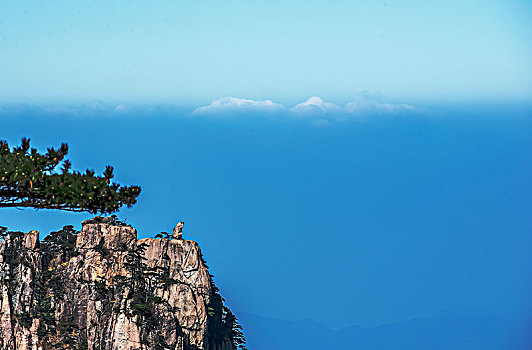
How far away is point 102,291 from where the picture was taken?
Result: 4666cm

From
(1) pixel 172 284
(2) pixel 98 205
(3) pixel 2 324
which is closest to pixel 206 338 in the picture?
(1) pixel 172 284

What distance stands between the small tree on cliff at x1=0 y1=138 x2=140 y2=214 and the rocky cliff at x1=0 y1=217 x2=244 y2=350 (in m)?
29.3

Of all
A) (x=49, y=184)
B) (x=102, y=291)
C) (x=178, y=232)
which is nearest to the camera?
(x=49, y=184)

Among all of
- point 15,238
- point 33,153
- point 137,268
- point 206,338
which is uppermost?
point 15,238

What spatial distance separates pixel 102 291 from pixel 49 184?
30.1 m

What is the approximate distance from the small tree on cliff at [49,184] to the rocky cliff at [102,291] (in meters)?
29.3

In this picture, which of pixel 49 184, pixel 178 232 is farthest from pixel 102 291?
pixel 49 184

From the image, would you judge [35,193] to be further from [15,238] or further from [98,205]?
[15,238]

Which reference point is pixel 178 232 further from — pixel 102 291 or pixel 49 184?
pixel 49 184

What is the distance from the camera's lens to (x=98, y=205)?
722 inches

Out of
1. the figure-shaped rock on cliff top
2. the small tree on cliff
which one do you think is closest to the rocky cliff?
the figure-shaped rock on cliff top

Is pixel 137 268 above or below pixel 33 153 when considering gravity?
above

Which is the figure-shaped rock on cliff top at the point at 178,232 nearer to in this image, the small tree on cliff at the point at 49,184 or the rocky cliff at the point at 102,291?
the rocky cliff at the point at 102,291

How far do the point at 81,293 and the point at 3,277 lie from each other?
5.35m
